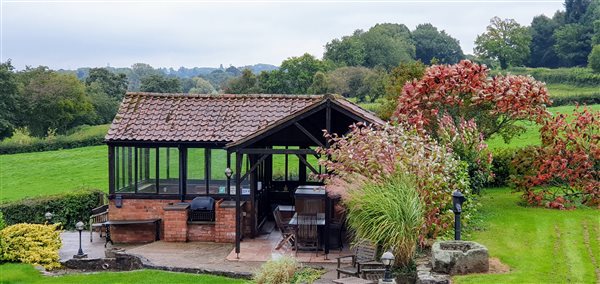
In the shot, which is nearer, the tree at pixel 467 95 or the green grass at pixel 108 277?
the green grass at pixel 108 277

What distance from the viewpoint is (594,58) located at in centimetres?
5294

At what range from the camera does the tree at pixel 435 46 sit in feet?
296

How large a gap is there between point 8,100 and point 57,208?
33.2 metres

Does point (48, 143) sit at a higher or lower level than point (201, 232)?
higher

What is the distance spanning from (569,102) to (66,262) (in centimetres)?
3245

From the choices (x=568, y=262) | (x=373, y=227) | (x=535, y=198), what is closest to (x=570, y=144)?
(x=535, y=198)

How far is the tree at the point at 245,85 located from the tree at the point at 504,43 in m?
21.8

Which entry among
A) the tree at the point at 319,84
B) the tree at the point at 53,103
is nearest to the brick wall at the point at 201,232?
the tree at the point at 319,84

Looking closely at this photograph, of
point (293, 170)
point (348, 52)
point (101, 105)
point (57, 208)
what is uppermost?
point (348, 52)

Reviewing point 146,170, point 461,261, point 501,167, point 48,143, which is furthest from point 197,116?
point 48,143

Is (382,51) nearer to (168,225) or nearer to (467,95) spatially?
(467,95)

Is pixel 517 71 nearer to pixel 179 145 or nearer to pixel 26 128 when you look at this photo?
pixel 26 128

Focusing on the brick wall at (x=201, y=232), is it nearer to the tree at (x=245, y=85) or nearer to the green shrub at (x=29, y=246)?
the green shrub at (x=29, y=246)

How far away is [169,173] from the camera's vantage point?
20078 millimetres
